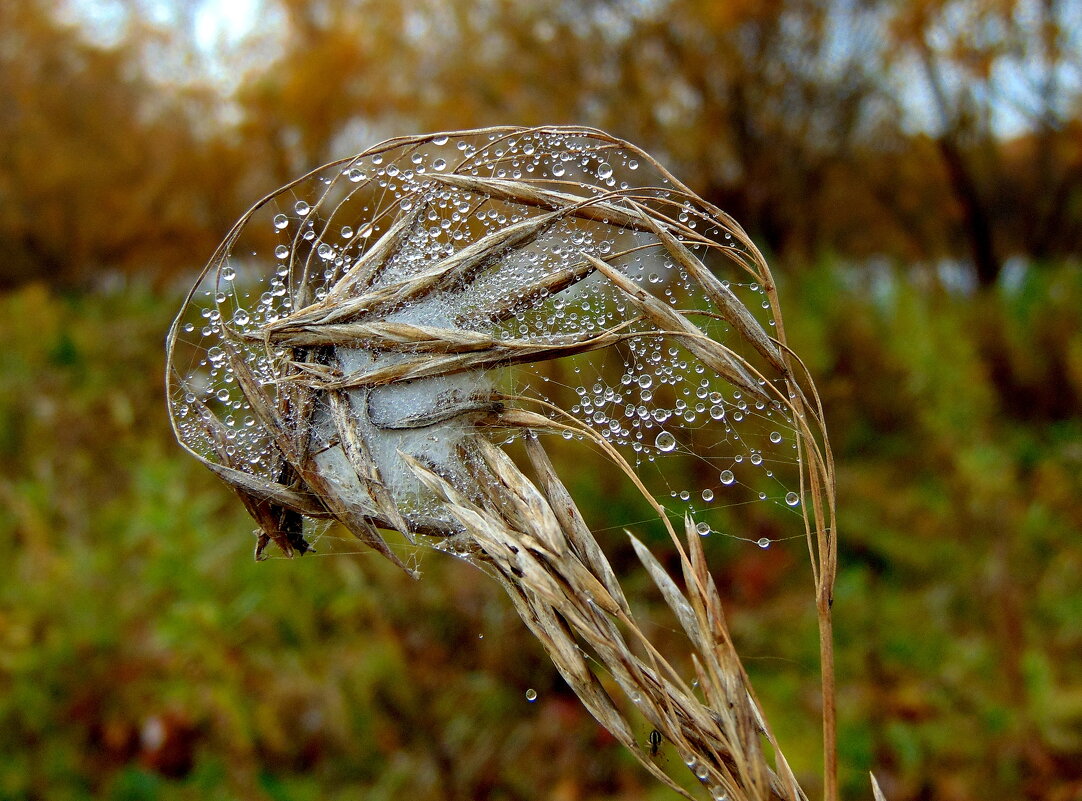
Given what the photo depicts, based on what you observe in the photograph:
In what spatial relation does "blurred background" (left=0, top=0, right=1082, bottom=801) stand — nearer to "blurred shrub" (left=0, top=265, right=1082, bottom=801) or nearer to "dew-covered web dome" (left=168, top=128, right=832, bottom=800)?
"blurred shrub" (left=0, top=265, right=1082, bottom=801)

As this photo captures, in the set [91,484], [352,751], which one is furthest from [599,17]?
[352,751]

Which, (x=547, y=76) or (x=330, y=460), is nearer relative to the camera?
(x=330, y=460)

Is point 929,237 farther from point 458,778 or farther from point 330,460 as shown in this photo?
point 330,460

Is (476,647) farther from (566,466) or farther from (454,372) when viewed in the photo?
(454,372)

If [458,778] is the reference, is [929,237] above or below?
below

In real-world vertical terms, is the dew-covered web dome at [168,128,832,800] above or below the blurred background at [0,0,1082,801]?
above

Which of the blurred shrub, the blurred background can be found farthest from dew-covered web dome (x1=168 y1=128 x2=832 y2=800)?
the blurred shrub

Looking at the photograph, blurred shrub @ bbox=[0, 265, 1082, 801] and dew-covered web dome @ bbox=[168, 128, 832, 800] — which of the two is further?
blurred shrub @ bbox=[0, 265, 1082, 801]

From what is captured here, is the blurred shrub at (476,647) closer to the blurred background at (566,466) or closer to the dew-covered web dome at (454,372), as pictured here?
the blurred background at (566,466)
